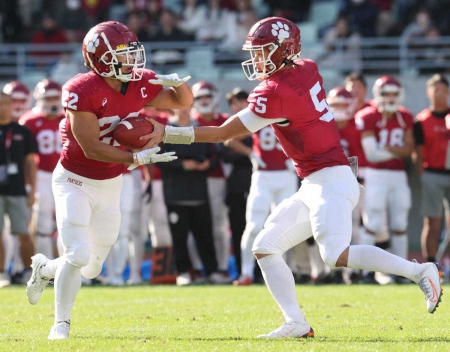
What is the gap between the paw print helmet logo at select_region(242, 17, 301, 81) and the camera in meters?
5.43

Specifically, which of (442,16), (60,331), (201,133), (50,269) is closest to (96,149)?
(201,133)

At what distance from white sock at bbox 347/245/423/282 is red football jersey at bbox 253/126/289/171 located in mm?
4374

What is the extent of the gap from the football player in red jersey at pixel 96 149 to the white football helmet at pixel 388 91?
4.42 metres

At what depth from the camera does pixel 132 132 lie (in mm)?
5332

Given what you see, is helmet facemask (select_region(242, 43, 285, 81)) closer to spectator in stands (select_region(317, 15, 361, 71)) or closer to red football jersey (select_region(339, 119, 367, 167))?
red football jersey (select_region(339, 119, 367, 167))

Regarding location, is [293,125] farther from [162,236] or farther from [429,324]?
[162,236]

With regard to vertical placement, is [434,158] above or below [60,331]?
above

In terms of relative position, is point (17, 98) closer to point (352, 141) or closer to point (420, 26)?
point (352, 141)

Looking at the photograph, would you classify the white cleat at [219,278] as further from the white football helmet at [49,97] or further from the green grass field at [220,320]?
the white football helmet at [49,97]

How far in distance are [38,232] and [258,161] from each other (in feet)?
7.90

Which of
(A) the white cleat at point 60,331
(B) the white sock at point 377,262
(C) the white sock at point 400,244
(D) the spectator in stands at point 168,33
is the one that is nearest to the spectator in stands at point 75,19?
(D) the spectator in stands at point 168,33

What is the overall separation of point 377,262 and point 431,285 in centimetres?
32

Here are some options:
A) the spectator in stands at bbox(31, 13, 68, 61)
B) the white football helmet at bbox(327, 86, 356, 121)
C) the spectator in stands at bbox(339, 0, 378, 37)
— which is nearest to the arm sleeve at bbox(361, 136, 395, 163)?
the white football helmet at bbox(327, 86, 356, 121)

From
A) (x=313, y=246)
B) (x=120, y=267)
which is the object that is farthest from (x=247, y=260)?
(x=120, y=267)
